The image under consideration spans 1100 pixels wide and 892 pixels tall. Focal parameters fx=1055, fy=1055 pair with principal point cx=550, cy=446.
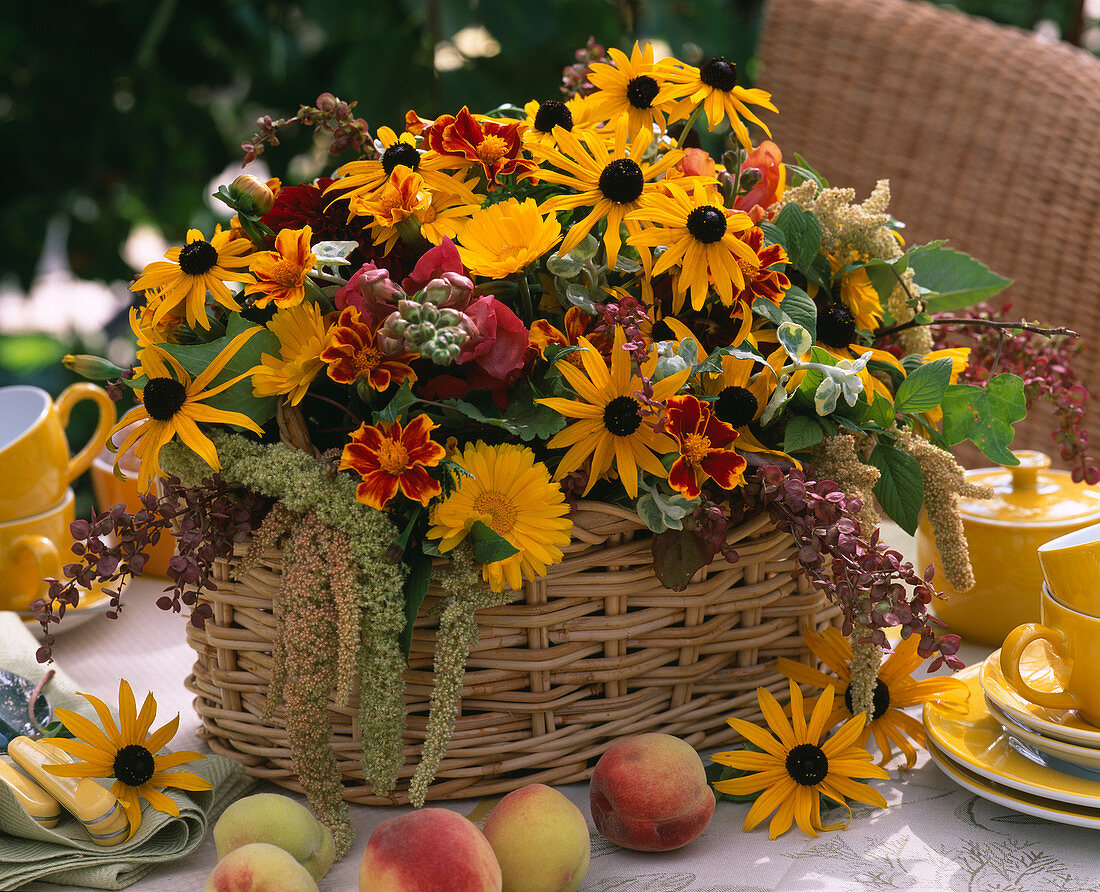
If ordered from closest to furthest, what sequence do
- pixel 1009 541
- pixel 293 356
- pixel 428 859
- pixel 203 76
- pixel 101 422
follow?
1. pixel 428 859
2. pixel 293 356
3. pixel 1009 541
4. pixel 101 422
5. pixel 203 76

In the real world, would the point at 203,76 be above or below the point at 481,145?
below

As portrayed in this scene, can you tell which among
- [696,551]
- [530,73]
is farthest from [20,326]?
[696,551]

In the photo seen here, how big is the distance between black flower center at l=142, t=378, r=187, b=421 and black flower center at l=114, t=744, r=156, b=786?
0.17 metres

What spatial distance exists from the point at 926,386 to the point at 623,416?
0.20 meters

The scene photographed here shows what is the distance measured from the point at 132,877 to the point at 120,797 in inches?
1.5

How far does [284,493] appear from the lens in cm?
50

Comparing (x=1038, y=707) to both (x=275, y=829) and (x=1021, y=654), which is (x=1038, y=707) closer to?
(x=1021, y=654)

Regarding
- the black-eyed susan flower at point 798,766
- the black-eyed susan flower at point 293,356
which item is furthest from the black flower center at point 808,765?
the black-eyed susan flower at point 293,356

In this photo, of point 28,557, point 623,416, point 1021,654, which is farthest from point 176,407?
point 1021,654

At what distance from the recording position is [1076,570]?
51 cm

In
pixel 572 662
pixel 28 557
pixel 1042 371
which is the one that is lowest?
pixel 28 557

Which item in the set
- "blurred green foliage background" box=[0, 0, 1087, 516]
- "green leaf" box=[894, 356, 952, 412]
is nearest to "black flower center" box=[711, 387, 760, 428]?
"green leaf" box=[894, 356, 952, 412]

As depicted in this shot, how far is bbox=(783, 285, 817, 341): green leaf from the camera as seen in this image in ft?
1.94

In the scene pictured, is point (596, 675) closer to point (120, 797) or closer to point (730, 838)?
point (730, 838)
